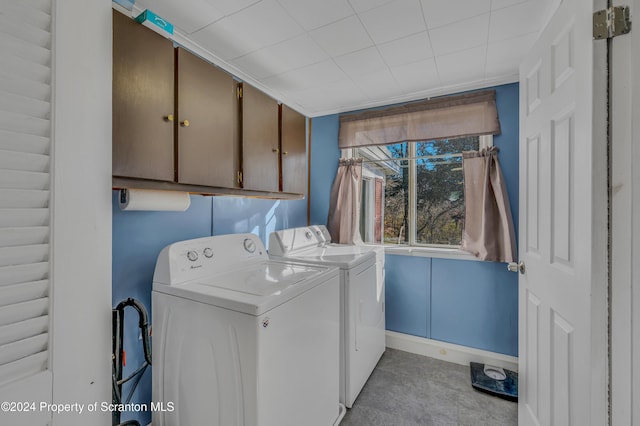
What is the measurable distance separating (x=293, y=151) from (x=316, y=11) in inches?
38.3

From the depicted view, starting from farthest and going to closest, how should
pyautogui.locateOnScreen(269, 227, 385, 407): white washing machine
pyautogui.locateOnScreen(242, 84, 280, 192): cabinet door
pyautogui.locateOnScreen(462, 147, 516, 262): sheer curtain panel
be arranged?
Answer: pyautogui.locateOnScreen(462, 147, 516, 262): sheer curtain panel < pyautogui.locateOnScreen(269, 227, 385, 407): white washing machine < pyautogui.locateOnScreen(242, 84, 280, 192): cabinet door

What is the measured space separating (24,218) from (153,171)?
604 mm

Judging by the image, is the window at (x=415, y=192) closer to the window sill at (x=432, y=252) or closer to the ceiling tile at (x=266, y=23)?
the window sill at (x=432, y=252)

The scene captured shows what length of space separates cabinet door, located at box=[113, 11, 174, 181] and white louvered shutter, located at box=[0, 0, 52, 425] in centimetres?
42

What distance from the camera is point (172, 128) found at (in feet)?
4.19

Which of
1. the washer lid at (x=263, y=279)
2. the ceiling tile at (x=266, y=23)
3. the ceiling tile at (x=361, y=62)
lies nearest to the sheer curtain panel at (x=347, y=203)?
the ceiling tile at (x=361, y=62)

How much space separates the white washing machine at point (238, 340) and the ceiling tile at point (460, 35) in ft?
5.37

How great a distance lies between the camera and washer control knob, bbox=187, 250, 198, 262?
1.39m

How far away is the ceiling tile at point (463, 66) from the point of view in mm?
1884

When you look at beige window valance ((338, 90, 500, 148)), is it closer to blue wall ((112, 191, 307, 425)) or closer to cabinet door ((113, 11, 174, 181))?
blue wall ((112, 191, 307, 425))

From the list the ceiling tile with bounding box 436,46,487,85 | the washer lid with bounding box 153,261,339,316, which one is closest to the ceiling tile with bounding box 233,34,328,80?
the ceiling tile with bounding box 436,46,487,85

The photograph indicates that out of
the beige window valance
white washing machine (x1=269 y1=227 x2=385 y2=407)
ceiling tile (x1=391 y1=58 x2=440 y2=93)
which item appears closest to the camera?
white washing machine (x1=269 y1=227 x2=385 y2=407)

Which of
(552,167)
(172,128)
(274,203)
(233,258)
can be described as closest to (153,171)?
(172,128)

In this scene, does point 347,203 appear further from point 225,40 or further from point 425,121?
point 225,40
